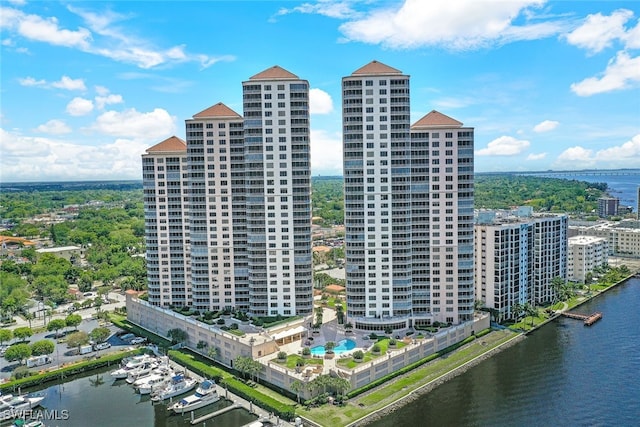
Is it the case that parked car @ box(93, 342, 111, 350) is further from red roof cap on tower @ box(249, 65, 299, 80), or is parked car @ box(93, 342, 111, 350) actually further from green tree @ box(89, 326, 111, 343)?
red roof cap on tower @ box(249, 65, 299, 80)

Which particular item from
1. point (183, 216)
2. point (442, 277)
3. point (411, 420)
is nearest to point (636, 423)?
point (411, 420)

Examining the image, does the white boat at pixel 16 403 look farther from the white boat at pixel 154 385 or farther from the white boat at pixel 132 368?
the white boat at pixel 154 385

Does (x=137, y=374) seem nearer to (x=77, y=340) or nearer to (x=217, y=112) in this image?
(x=77, y=340)

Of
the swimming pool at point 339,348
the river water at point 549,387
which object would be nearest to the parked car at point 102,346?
the swimming pool at point 339,348

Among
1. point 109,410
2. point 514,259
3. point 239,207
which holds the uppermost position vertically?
point 239,207

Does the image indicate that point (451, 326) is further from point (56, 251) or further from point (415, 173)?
point (56, 251)

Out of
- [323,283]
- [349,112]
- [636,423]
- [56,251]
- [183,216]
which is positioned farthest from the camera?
[56,251]

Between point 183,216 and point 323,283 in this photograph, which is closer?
point 183,216

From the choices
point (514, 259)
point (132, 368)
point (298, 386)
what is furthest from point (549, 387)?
point (132, 368)
